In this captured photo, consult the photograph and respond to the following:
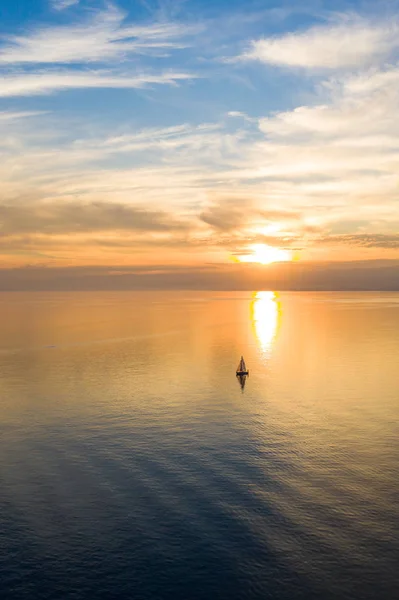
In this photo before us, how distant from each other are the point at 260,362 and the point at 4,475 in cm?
11470

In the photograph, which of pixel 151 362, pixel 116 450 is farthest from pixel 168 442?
pixel 151 362

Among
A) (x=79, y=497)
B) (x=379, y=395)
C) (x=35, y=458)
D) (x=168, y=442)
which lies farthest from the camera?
(x=379, y=395)

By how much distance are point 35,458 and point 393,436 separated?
2341 inches

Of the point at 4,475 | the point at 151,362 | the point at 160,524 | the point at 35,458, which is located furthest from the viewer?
the point at 151,362

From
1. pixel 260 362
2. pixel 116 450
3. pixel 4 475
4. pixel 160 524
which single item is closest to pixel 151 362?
pixel 260 362

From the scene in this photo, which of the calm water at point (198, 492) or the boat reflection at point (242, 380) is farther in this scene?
the boat reflection at point (242, 380)

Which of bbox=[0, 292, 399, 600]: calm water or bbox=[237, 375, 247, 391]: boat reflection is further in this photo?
bbox=[237, 375, 247, 391]: boat reflection

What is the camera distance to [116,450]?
7862 cm

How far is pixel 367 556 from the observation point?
5031cm

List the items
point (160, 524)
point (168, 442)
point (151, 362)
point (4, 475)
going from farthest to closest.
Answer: point (151, 362)
point (168, 442)
point (4, 475)
point (160, 524)

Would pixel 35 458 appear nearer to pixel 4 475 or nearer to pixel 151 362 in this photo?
pixel 4 475

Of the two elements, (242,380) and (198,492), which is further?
(242,380)

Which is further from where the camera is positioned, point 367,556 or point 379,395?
point 379,395

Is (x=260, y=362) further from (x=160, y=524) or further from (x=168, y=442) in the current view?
(x=160, y=524)
